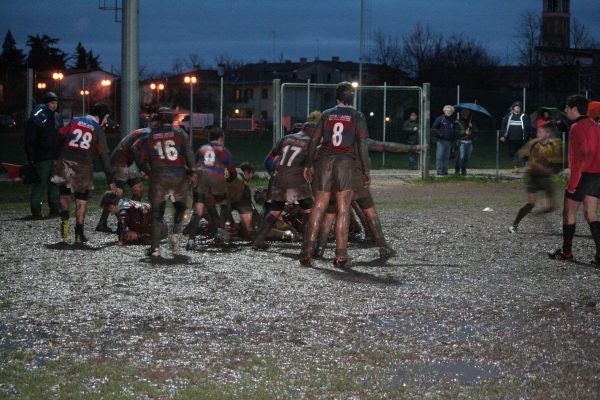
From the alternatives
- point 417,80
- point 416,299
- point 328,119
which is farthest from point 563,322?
point 417,80

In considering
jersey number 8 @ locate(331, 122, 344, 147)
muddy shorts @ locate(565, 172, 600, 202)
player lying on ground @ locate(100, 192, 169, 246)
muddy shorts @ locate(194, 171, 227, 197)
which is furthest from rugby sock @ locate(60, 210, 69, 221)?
muddy shorts @ locate(565, 172, 600, 202)

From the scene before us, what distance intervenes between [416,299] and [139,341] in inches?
119

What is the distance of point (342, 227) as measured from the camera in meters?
11.6

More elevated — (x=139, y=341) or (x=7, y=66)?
(x=7, y=66)

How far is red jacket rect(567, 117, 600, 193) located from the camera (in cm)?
1155

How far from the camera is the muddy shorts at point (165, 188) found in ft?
39.5

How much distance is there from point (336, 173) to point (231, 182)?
2169 mm

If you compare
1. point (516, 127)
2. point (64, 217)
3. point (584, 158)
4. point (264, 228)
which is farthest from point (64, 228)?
point (516, 127)

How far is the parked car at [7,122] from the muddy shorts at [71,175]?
90.8ft

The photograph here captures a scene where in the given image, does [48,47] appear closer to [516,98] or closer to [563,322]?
[516,98]

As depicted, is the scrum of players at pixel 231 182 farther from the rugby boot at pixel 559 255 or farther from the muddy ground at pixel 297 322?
the rugby boot at pixel 559 255

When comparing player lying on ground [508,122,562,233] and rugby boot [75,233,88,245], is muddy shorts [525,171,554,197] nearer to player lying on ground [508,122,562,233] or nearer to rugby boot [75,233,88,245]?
player lying on ground [508,122,562,233]

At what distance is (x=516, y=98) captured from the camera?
45.4m

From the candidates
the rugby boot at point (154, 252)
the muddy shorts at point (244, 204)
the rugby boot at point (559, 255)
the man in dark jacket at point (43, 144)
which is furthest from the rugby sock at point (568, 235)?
the man in dark jacket at point (43, 144)
